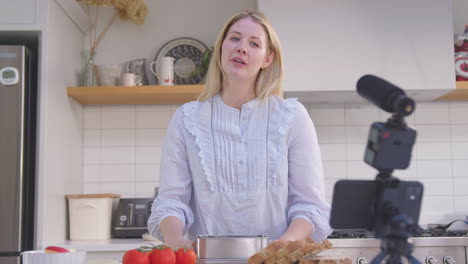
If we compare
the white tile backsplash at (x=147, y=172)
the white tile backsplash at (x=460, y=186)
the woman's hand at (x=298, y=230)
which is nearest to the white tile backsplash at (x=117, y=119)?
the white tile backsplash at (x=147, y=172)

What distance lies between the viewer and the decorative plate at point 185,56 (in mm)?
3344

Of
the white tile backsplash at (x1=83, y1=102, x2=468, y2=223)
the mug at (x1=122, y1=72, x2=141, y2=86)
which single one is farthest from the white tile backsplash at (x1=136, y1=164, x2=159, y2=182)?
the mug at (x1=122, y1=72, x2=141, y2=86)

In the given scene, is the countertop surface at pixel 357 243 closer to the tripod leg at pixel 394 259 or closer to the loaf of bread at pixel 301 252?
the loaf of bread at pixel 301 252

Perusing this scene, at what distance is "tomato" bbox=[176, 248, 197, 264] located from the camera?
1.12 m

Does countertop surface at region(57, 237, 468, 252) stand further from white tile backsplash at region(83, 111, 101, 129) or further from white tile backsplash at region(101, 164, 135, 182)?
white tile backsplash at region(83, 111, 101, 129)

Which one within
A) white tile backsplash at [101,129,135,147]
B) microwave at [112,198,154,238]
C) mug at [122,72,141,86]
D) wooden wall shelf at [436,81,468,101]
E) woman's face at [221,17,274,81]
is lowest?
microwave at [112,198,154,238]

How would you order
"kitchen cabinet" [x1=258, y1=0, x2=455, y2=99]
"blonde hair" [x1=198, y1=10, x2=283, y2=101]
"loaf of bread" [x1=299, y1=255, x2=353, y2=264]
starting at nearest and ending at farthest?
"loaf of bread" [x1=299, y1=255, x2=353, y2=264] < "blonde hair" [x1=198, y1=10, x2=283, y2=101] < "kitchen cabinet" [x1=258, y1=0, x2=455, y2=99]

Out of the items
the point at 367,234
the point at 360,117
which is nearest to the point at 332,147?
the point at 360,117

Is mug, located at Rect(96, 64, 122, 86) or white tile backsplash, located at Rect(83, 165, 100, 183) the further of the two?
white tile backsplash, located at Rect(83, 165, 100, 183)

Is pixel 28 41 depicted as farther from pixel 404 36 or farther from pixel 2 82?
pixel 404 36

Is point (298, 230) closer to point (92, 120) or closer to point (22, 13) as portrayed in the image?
point (22, 13)

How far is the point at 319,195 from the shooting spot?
1.48m

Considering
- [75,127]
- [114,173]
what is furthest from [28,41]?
[114,173]

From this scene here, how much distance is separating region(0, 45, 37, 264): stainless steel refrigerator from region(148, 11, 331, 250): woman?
1416mm
